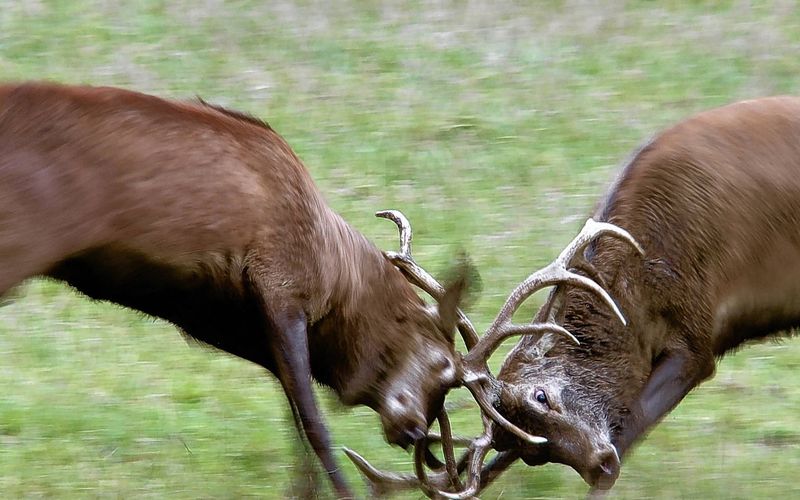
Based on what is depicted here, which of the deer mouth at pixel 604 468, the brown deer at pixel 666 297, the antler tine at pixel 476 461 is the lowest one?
the deer mouth at pixel 604 468

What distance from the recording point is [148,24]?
11680 mm

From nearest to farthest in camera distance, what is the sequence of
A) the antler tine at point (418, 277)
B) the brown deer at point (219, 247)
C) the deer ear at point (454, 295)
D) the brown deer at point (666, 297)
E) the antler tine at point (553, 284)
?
1. the brown deer at point (219, 247)
2. the deer ear at point (454, 295)
3. the antler tine at point (553, 284)
4. the antler tine at point (418, 277)
5. the brown deer at point (666, 297)

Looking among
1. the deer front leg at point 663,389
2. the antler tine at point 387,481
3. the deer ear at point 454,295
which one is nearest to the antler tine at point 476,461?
the antler tine at point 387,481

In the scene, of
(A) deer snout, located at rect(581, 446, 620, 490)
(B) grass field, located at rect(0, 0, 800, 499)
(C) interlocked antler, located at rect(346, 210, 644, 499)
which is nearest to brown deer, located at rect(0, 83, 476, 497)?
(C) interlocked antler, located at rect(346, 210, 644, 499)

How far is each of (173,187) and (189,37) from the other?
22.9 ft

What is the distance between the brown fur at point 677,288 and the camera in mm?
5852

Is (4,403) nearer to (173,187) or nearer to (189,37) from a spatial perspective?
(173,187)

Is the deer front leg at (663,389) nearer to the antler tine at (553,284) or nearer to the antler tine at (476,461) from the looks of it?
the antler tine at (553,284)

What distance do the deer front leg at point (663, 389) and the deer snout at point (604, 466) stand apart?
0.15 meters

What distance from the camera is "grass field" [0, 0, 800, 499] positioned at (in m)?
6.21

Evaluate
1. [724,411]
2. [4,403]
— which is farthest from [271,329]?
[724,411]

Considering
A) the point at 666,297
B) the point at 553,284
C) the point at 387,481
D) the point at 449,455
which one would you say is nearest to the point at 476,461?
the point at 449,455

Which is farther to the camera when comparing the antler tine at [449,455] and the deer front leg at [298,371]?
the antler tine at [449,455]

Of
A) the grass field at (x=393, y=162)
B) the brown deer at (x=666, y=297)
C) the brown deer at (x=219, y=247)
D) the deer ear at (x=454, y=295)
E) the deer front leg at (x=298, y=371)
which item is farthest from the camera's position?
the grass field at (x=393, y=162)
